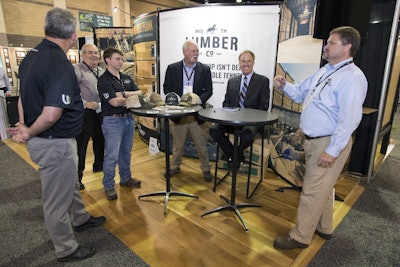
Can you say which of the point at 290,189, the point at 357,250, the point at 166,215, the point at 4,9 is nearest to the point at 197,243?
the point at 166,215

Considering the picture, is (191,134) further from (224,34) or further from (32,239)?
(32,239)

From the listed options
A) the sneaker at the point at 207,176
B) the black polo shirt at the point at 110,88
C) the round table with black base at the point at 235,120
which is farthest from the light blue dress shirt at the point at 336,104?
the black polo shirt at the point at 110,88

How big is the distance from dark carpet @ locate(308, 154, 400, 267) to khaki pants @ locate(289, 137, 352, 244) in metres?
0.22

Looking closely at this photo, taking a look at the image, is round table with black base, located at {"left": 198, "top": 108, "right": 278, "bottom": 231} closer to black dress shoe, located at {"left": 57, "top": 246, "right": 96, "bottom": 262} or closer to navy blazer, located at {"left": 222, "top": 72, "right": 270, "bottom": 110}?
navy blazer, located at {"left": 222, "top": 72, "right": 270, "bottom": 110}

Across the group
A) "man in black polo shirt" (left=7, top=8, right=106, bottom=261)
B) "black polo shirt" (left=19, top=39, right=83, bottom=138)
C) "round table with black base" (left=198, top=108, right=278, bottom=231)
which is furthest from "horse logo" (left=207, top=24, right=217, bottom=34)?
"black polo shirt" (left=19, top=39, right=83, bottom=138)

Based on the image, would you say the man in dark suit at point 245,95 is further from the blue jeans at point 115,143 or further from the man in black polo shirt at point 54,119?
the man in black polo shirt at point 54,119

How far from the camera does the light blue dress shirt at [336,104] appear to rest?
62.9 inches

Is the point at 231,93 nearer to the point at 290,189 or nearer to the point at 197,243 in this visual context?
the point at 290,189

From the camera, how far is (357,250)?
198 cm

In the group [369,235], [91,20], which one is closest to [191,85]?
[369,235]

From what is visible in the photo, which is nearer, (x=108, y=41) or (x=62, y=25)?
(x=62, y=25)

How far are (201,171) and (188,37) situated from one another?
6.12 feet

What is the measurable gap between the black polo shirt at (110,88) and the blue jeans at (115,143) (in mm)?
79

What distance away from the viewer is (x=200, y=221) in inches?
92.6
